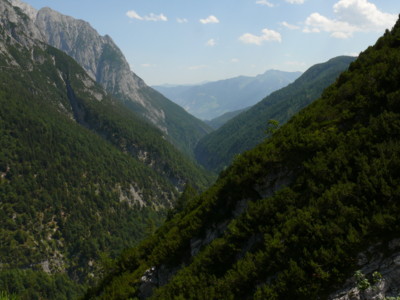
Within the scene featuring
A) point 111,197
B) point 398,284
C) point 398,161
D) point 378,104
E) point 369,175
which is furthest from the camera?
point 111,197

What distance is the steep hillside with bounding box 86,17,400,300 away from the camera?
43.0 feet

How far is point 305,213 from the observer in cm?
1592

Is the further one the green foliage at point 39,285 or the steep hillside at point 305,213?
the green foliage at point 39,285

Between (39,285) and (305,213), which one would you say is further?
(39,285)

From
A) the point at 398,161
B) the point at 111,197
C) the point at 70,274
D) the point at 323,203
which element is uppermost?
the point at 398,161

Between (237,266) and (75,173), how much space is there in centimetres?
20171

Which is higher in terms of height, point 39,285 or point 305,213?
point 305,213

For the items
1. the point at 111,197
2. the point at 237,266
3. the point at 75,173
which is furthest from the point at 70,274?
the point at 237,266

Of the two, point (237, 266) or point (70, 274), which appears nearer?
point (237, 266)

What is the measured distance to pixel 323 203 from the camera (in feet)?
52.2

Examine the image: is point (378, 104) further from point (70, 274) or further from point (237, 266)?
point (70, 274)

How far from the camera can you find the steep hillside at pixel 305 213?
13.1m

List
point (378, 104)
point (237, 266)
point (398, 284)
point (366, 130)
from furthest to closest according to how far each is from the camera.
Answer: point (378, 104), point (366, 130), point (237, 266), point (398, 284)

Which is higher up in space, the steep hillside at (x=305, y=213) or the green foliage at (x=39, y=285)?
the steep hillside at (x=305, y=213)
